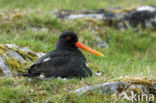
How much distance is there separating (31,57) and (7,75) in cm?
149

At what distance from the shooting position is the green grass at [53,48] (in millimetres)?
4691

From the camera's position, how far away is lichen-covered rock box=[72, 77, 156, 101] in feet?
Result: 15.4

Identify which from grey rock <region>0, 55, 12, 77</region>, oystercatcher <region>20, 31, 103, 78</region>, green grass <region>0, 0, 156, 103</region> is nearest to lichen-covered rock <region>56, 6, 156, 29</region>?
green grass <region>0, 0, 156, 103</region>

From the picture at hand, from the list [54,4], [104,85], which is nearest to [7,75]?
[104,85]

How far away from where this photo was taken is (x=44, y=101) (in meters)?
4.59

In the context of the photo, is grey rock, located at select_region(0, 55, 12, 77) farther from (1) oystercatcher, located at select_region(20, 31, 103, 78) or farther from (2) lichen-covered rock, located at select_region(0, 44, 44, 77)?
(1) oystercatcher, located at select_region(20, 31, 103, 78)

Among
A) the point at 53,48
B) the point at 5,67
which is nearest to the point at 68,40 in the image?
the point at 5,67

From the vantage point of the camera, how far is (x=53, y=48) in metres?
9.23

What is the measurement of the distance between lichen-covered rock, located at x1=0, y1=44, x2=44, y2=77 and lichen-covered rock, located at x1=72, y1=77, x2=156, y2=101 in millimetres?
1917

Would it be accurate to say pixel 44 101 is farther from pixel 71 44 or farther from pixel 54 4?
pixel 54 4

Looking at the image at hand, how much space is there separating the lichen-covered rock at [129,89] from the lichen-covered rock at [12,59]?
75.5 inches

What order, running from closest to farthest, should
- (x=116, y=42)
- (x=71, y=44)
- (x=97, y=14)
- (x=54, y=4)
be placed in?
(x=71, y=44), (x=116, y=42), (x=97, y=14), (x=54, y=4)

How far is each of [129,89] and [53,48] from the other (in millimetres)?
4825

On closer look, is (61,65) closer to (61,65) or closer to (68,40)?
(61,65)
